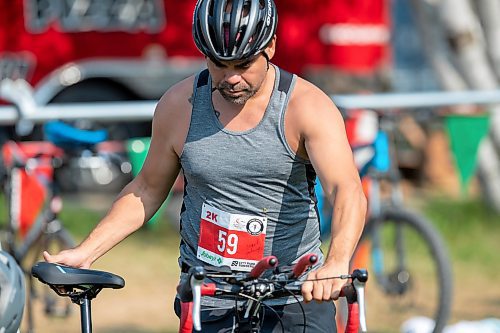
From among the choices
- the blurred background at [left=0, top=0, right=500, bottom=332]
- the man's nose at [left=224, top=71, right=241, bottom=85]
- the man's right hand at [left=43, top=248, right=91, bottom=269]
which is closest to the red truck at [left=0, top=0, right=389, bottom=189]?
the blurred background at [left=0, top=0, right=500, bottom=332]

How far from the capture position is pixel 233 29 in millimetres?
3623

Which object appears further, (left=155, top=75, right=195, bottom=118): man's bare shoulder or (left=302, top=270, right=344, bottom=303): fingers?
(left=155, top=75, right=195, bottom=118): man's bare shoulder

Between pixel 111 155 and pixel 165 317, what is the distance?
1473 mm

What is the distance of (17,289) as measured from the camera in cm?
360

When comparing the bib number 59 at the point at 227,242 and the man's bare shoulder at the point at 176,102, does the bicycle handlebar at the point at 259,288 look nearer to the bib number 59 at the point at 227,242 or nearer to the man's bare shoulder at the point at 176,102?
the bib number 59 at the point at 227,242

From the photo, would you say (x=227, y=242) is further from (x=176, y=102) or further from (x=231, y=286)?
(x=231, y=286)

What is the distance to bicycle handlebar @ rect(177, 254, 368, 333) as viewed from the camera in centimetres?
323

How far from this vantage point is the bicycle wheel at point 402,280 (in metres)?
6.55

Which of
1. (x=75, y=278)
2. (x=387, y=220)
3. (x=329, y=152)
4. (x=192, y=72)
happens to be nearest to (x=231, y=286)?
(x=75, y=278)

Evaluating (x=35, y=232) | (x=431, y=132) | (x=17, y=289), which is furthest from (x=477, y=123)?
(x=431, y=132)

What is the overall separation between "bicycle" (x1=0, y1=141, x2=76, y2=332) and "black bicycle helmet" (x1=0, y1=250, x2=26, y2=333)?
323cm

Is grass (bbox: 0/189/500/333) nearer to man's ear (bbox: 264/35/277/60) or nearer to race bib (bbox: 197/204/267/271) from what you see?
race bib (bbox: 197/204/267/271)

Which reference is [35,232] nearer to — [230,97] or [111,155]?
[111,155]

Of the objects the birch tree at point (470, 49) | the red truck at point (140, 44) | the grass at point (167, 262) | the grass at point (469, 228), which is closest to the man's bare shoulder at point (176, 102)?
the grass at point (167, 262)
